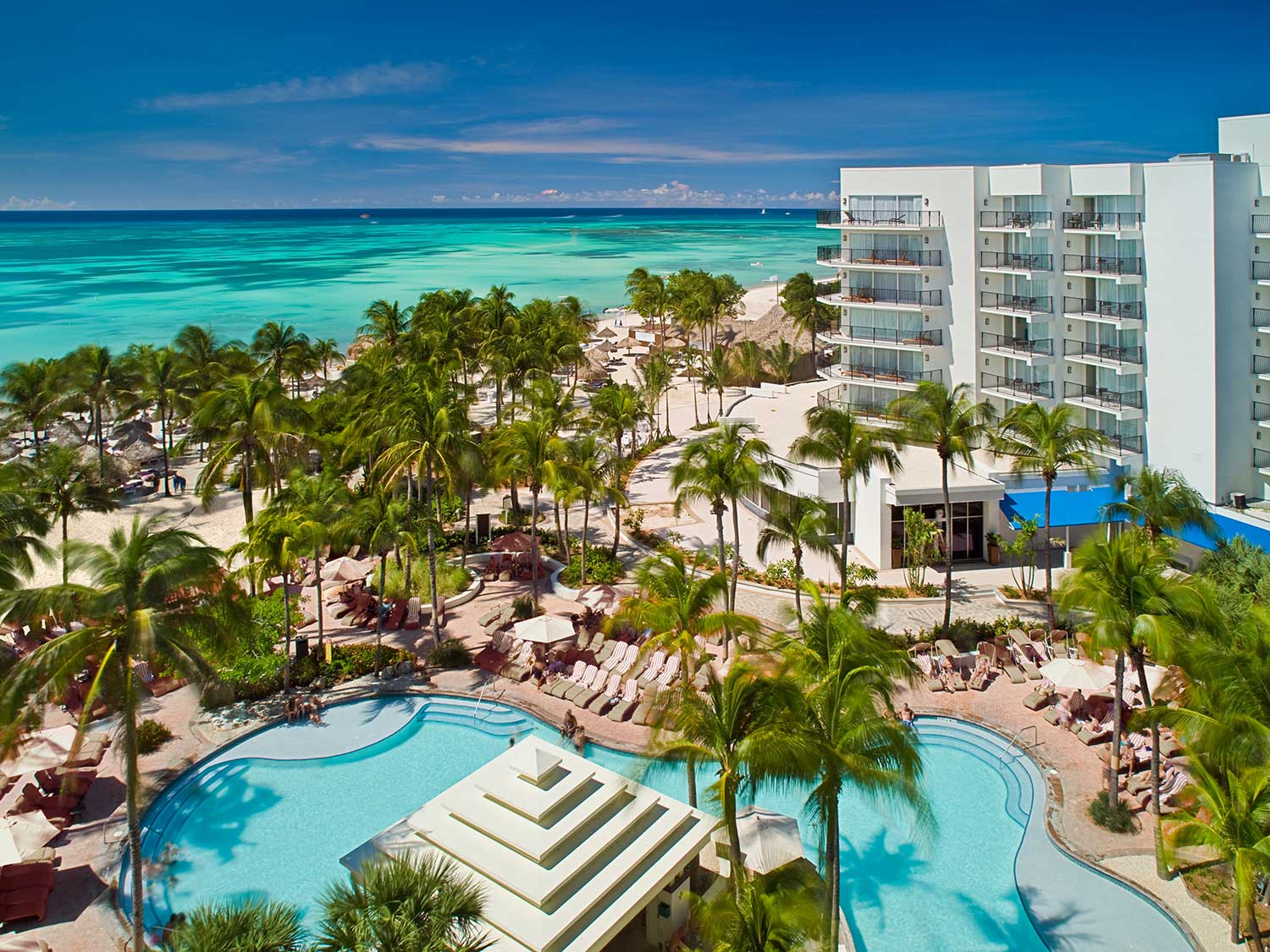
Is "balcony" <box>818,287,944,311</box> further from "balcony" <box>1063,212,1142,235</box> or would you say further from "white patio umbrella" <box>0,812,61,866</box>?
"white patio umbrella" <box>0,812,61,866</box>

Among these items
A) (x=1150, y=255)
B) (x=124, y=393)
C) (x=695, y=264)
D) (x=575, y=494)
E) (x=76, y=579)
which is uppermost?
(x=695, y=264)

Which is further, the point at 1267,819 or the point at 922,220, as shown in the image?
the point at 922,220

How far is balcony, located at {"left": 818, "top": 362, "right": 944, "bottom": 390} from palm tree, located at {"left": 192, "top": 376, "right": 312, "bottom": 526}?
22.3 metres

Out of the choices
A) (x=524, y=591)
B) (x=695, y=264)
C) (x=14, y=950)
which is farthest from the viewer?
(x=695, y=264)

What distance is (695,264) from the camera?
163m

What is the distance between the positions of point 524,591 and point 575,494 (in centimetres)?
380

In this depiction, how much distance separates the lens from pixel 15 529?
21844 mm

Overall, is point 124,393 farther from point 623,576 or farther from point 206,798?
point 206,798

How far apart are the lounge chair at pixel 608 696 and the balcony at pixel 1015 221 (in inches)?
926

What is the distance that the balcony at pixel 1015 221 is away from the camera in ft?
116

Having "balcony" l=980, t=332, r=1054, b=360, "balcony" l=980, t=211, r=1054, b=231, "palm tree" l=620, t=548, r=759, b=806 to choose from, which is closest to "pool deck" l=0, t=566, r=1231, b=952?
"palm tree" l=620, t=548, r=759, b=806

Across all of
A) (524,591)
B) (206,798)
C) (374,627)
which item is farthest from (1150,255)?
(206,798)

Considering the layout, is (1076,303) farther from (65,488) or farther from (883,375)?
(65,488)

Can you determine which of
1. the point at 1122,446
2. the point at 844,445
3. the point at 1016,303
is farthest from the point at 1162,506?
the point at 1016,303
